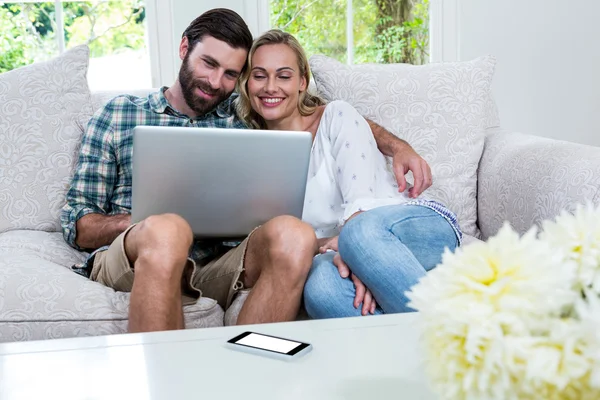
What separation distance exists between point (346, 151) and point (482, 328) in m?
1.32

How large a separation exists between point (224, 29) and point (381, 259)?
0.87 m

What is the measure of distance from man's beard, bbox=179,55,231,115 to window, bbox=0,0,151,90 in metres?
1.19

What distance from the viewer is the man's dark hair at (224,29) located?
195 centimetres

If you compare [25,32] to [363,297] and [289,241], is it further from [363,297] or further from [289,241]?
[363,297]

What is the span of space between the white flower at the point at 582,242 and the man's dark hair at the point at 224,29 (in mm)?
1526

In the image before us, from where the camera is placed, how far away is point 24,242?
1.77m

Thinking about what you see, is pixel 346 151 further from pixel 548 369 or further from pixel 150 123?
pixel 548 369

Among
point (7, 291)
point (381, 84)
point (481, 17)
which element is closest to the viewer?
point (7, 291)

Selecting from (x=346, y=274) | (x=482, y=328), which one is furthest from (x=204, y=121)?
(x=482, y=328)

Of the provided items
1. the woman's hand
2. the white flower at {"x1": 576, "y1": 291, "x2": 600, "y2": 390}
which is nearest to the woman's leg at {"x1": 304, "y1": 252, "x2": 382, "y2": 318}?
the woman's hand

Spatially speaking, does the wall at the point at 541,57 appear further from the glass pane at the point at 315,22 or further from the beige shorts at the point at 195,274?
the beige shorts at the point at 195,274

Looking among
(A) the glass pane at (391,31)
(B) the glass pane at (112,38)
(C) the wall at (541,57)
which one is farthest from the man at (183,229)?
(C) the wall at (541,57)

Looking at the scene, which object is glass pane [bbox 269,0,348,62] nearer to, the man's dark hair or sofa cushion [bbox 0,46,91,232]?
the man's dark hair

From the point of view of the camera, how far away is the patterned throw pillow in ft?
6.61
